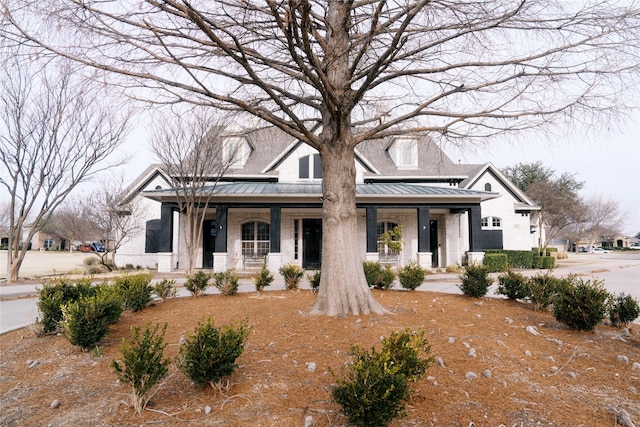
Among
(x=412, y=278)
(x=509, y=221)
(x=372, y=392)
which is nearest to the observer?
(x=372, y=392)

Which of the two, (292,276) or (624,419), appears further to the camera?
(292,276)

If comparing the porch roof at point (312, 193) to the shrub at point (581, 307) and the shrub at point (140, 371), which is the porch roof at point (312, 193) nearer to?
the shrub at point (581, 307)

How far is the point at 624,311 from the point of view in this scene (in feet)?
18.6

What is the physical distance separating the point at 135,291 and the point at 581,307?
277 inches

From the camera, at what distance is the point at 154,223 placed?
22.4 metres

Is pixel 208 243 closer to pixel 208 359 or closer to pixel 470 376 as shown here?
pixel 208 359

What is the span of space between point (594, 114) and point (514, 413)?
4.01 metres

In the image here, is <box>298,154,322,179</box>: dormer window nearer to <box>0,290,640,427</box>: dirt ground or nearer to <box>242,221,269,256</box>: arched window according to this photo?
<box>242,221,269,256</box>: arched window

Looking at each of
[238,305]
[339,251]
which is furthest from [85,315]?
[339,251]

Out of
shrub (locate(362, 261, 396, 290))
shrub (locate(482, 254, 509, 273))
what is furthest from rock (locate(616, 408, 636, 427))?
shrub (locate(482, 254, 509, 273))

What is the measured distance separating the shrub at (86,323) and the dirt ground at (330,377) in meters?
0.17

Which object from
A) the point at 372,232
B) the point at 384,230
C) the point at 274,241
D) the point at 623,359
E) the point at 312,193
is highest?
the point at 312,193

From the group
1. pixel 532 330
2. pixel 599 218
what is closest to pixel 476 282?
pixel 532 330

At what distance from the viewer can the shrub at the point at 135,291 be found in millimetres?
6445
